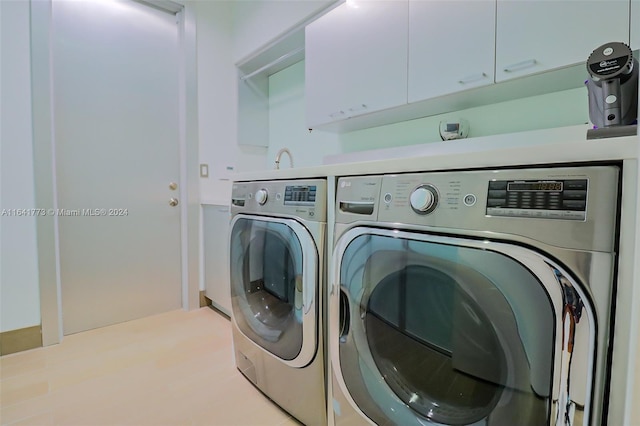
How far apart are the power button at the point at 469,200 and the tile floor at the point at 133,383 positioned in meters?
1.12

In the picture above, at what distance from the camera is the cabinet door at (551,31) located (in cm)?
93

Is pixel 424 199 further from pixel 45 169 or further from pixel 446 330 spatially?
pixel 45 169

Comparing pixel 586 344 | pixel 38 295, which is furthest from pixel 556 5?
pixel 38 295

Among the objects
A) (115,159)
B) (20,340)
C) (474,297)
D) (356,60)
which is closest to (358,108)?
(356,60)

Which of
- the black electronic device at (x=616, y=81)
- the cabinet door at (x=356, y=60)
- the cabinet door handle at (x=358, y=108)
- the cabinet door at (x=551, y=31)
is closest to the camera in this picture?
the black electronic device at (x=616, y=81)

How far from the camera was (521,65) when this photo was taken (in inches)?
42.7

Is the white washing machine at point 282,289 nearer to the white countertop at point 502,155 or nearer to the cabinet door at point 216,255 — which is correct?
the white countertop at point 502,155

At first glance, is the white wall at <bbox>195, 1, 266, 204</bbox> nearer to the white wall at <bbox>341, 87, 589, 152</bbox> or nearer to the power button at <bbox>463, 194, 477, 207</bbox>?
the white wall at <bbox>341, 87, 589, 152</bbox>

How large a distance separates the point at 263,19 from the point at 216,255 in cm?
183

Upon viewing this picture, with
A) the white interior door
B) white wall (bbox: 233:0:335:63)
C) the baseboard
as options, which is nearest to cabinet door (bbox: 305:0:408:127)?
white wall (bbox: 233:0:335:63)

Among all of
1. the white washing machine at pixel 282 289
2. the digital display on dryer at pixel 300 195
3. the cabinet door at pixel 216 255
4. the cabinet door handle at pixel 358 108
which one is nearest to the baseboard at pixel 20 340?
the cabinet door at pixel 216 255

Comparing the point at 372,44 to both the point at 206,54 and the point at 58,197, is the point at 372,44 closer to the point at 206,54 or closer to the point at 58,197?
the point at 206,54

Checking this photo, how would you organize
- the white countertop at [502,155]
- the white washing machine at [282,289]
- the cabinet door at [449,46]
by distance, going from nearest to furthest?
the white countertop at [502,155] < the white washing machine at [282,289] < the cabinet door at [449,46]

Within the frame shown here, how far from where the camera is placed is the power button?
653 millimetres
